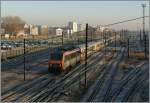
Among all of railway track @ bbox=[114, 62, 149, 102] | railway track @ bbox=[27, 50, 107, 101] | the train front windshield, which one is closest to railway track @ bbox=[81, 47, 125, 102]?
railway track @ bbox=[114, 62, 149, 102]

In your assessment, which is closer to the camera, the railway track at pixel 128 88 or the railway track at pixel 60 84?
the railway track at pixel 60 84

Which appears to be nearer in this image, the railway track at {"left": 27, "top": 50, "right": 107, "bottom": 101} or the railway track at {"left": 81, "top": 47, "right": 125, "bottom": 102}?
the railway track at {"left": 27, "top": 50, "right": 107, "bottom": 101}

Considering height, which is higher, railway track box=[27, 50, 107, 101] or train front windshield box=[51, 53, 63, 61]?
train front windshield box=[51, 53, 63, 61]

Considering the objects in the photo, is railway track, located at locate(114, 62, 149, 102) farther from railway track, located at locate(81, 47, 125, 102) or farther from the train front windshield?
the train front windshield

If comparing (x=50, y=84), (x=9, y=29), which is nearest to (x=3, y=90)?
(x=50, y=84)

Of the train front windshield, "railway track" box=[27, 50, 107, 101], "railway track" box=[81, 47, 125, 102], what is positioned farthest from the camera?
the train front windshield

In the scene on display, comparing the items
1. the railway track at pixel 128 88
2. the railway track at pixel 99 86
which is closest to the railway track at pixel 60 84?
the railway track at pixel 99 86

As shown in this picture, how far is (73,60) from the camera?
45875 mm

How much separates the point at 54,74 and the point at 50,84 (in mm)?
7268

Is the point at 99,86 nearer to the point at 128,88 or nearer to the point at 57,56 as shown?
the point at 128,88

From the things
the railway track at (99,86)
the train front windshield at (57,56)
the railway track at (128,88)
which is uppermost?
the train front windshield at (57,56)

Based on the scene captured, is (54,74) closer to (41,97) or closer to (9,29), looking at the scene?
(41,97)

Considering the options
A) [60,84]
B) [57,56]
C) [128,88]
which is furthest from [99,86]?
[57,56]

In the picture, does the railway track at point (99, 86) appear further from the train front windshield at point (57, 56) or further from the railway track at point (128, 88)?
the train front windshield at point (57, 56)
